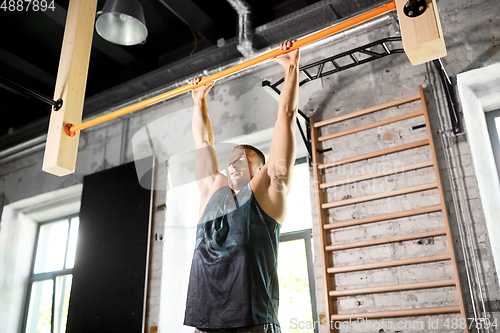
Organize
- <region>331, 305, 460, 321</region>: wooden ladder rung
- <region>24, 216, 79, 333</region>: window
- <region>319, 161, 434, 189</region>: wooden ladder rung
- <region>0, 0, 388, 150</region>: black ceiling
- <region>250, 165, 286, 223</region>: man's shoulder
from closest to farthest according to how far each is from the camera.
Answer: <region>250, 165, 286, 223</region>: man's shoulder, <region>331, 305, 460, 321</region>: wooden ladder rung, <region>319, 161, 434, 189</region>: wooden ladder rung, <region>0, 0, 388, 150</region>: black ceiling, <region>24, 216, 79, 333</region>: window

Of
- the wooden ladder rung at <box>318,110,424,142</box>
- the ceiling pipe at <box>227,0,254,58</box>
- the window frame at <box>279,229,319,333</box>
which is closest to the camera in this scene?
the wooden ladder rung at <box>318,110,424,142</box>

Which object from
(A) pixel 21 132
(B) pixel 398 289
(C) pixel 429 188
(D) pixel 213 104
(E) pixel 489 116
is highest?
(A) pixel 21 132

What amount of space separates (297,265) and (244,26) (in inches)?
84.1

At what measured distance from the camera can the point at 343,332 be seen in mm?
2656

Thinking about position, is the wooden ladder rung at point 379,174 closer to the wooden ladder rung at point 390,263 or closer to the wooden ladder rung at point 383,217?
the wooden ladder rung at point 383,217

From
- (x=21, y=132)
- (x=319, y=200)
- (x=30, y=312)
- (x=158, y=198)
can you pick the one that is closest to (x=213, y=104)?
(x=158, y=198)

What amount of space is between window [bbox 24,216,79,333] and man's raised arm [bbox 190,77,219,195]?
3.67 meters

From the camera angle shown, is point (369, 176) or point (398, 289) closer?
point (398, 289)

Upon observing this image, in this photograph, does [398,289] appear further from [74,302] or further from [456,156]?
[74,302]

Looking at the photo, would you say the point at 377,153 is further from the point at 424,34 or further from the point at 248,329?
the point at 248,329

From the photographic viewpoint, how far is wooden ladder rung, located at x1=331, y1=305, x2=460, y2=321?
234 cm

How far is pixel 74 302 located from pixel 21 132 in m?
2.56

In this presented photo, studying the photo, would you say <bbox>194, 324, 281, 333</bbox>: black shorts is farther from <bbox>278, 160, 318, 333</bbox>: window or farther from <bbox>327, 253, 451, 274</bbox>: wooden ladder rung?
<bbox>278, 160, 318, 333</bbox>: window

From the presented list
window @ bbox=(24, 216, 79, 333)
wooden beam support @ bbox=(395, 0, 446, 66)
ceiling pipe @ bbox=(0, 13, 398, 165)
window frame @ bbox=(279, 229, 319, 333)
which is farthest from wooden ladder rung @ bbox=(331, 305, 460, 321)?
window @ bbox=(24, 216, 79, 333)
